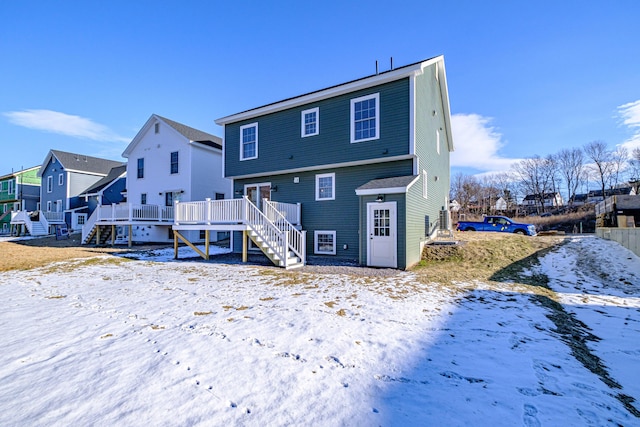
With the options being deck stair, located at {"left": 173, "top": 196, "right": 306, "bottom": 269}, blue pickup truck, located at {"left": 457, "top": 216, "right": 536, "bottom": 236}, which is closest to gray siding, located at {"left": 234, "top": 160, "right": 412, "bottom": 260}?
deck stair, located at {"left": 173, "top": 196, "right": 306, "bottom": 269}

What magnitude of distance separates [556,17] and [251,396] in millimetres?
12697

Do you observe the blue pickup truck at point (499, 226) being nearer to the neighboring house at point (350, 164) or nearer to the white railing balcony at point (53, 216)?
the neighboring house at point (350, 164)

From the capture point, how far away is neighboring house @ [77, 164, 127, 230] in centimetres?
2650

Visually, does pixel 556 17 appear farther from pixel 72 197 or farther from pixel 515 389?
pixel 72 197

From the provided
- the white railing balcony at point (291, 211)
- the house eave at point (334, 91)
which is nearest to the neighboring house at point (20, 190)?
the house eave at point (334, 91)

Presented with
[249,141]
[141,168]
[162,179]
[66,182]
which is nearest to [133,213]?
[162,179]

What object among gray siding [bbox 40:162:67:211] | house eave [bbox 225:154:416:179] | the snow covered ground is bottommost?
the snow covered ground

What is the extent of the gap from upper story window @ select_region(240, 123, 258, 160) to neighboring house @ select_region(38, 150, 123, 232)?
23.1 metres

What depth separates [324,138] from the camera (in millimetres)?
12109

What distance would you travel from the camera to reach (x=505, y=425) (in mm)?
2422

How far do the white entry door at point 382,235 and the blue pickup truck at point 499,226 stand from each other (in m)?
13.5

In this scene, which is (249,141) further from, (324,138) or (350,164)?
(350,164)

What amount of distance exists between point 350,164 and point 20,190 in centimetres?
4413

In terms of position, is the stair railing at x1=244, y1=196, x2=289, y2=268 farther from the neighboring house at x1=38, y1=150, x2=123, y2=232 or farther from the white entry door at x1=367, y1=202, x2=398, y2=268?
the neighboring house at x1=38, y1=150, x2=123, y2=232
